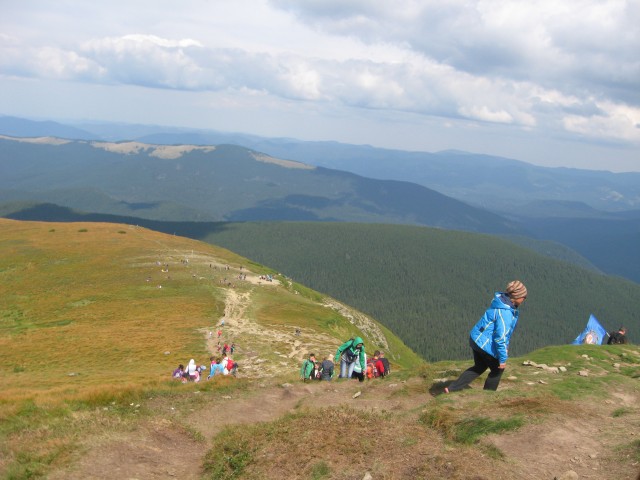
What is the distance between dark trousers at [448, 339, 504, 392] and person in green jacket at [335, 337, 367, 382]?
7.07 metres

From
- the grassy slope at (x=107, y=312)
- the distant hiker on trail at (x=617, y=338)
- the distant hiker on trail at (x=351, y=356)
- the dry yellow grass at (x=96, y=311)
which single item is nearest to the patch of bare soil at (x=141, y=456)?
the dry yellow grass at (x=96, y=311)

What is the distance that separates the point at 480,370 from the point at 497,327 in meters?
2.53

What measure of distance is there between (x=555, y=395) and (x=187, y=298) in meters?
53.4

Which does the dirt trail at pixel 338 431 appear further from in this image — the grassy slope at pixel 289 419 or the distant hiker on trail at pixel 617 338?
the distant hiker on trail at pixel 617 338

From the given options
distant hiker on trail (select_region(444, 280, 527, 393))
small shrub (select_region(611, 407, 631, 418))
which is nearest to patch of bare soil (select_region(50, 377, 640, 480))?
→ small shrub (select_region(611, 407, 631, 418))

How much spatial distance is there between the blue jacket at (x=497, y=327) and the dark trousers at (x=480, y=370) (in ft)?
1.11

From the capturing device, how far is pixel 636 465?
33.0ft

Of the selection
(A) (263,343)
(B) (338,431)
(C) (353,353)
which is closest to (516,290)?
(B) (338,431)

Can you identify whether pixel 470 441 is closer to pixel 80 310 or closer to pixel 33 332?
pixel 33 332

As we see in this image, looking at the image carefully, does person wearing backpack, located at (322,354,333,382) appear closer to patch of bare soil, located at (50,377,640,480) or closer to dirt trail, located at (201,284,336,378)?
patch of bare soil, located at (50,377,640,480)

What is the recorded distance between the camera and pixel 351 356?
918 inches

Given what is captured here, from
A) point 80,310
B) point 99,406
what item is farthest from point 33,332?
point 99,406

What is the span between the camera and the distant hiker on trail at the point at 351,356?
23078 mm

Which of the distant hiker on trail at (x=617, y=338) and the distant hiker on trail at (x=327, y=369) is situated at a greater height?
the distant hiker on trail at (x=617, y=338)
